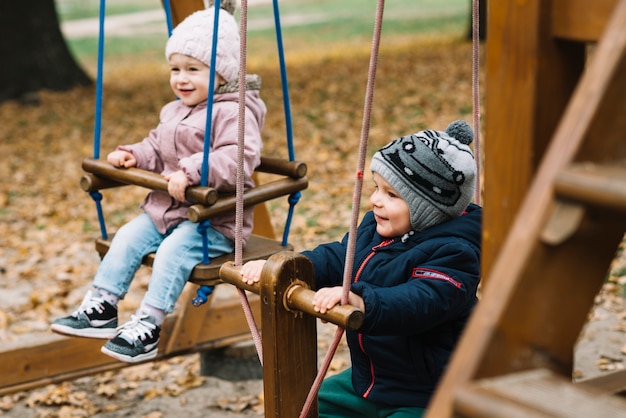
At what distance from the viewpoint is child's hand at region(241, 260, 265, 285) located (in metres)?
2.74

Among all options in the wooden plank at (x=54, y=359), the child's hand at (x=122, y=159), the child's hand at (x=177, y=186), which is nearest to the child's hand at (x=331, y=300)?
the child's hand at (x=177, y=186)

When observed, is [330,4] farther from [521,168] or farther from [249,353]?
[521,168]

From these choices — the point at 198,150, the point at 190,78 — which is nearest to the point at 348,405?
the point at 198,150

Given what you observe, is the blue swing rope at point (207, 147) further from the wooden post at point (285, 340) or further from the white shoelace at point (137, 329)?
the wooden post at point (285, 340)

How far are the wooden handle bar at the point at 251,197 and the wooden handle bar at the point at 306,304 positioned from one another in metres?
0.43

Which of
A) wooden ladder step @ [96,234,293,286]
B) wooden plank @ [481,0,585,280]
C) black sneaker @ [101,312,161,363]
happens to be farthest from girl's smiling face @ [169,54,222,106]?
wooden plank @ [481,0,585,280]

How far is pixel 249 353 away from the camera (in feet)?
16.4

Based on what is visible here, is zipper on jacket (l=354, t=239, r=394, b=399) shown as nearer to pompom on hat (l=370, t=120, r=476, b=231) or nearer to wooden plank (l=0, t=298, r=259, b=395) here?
pompom on hat (l=370, t=120, r=476, b=231)

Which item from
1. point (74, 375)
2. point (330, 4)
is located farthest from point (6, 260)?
point (330, 4)

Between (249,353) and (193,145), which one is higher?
(193,145)

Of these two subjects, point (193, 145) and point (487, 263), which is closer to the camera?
point (487, 263)

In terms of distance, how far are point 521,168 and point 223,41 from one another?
2.12 m

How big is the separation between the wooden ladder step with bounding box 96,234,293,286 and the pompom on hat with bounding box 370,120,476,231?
0.91 meters

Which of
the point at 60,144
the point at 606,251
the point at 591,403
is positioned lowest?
the point at 60,144
